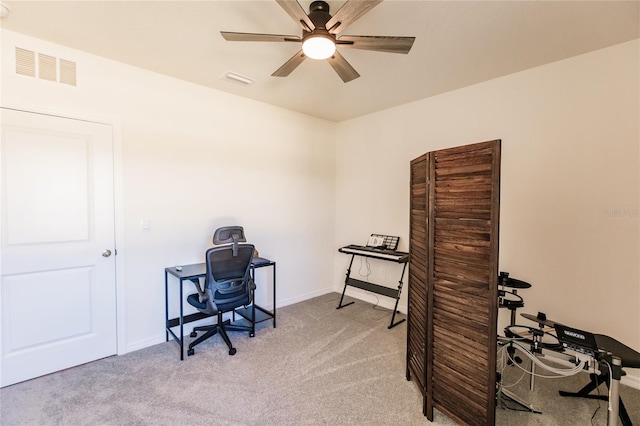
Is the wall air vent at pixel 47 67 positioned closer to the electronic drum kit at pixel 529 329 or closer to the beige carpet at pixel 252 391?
the beige carpet at pixel 252 391

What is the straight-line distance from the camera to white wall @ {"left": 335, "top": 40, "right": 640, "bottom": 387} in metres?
2.45

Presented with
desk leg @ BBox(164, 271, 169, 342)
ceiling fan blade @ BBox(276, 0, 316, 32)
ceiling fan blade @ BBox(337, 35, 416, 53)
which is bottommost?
desk leg @ BBox(164, 271, 169, 342)

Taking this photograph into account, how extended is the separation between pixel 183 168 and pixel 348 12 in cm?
240

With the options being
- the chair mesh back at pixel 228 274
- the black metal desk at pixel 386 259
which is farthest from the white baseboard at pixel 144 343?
the black metal desk at pixel 386 259

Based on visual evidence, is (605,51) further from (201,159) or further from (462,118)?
(201,159)

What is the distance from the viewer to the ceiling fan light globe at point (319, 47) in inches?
74.1

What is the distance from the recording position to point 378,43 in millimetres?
1959

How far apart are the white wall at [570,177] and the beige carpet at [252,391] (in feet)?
2.52

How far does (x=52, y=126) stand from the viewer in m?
2.52

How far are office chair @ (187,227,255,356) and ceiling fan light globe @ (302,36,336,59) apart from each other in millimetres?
1827

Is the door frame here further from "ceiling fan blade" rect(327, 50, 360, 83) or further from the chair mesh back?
"ceiling fan blade" rect(327, 50, 360, 83)

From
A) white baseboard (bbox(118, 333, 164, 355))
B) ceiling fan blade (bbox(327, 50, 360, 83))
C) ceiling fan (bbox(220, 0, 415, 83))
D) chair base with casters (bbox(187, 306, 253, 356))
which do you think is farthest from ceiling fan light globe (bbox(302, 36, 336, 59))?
white baseboard (bbox(118, 333, 164, 355))

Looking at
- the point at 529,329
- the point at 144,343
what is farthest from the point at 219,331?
the point at 529,329

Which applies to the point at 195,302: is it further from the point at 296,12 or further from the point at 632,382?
the point at 632,382
